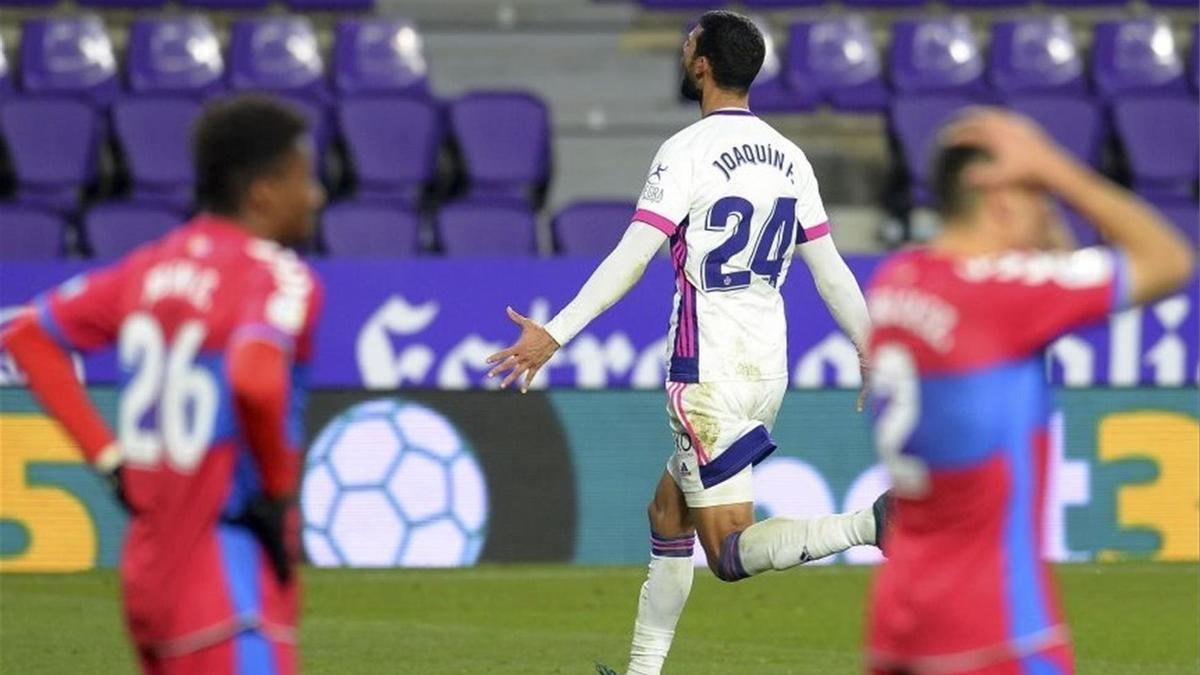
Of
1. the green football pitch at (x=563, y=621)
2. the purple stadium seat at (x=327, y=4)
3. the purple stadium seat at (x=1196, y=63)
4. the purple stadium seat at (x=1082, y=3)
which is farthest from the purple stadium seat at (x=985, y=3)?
the green football pitch at (x=563, y=621)

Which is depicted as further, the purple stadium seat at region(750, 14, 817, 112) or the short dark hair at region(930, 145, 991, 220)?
the purple stadium seat at region(750, 14, 817, 112)

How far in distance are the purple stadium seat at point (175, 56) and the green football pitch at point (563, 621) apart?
612cm

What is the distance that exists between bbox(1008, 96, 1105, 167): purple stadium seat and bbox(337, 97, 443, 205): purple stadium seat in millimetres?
3993

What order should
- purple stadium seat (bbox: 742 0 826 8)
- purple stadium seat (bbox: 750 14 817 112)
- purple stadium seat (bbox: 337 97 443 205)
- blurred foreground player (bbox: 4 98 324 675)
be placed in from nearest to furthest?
blurred foreground player (bbox: 4 98 324 675), purple stadium seat (bbox: 337 97 443 205), purple stadium seat (bbox: 750 14 817 112), purple stadium seat (bbox: 742 0 826 8)

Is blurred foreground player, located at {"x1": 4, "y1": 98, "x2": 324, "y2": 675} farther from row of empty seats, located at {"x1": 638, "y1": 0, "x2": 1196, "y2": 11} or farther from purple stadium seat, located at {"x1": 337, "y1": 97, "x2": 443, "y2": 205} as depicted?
row of empty seats, located at {"x1": 638, "y1": 0, "x2": 1196, "y2": 11}

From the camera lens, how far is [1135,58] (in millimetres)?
16766

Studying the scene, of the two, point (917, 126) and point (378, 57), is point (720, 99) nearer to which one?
point (917, 126)

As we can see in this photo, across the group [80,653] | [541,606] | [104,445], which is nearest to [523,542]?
[541,606]

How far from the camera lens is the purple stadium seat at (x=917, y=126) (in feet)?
50.2

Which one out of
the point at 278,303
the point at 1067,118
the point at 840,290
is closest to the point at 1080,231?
the point at 1067,118

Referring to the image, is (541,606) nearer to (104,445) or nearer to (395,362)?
(395,362)

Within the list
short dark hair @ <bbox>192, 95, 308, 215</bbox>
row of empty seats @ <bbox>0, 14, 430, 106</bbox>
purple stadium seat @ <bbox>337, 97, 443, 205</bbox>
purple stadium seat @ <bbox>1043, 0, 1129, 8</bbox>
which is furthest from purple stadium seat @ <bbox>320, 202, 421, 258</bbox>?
short dark hair @ <bbox>192, 95, 308, 215</bbox>

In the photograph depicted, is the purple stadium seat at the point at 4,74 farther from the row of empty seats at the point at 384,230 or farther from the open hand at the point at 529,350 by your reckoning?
the open hand at the point at 529,350

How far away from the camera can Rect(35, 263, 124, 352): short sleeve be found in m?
4.32
